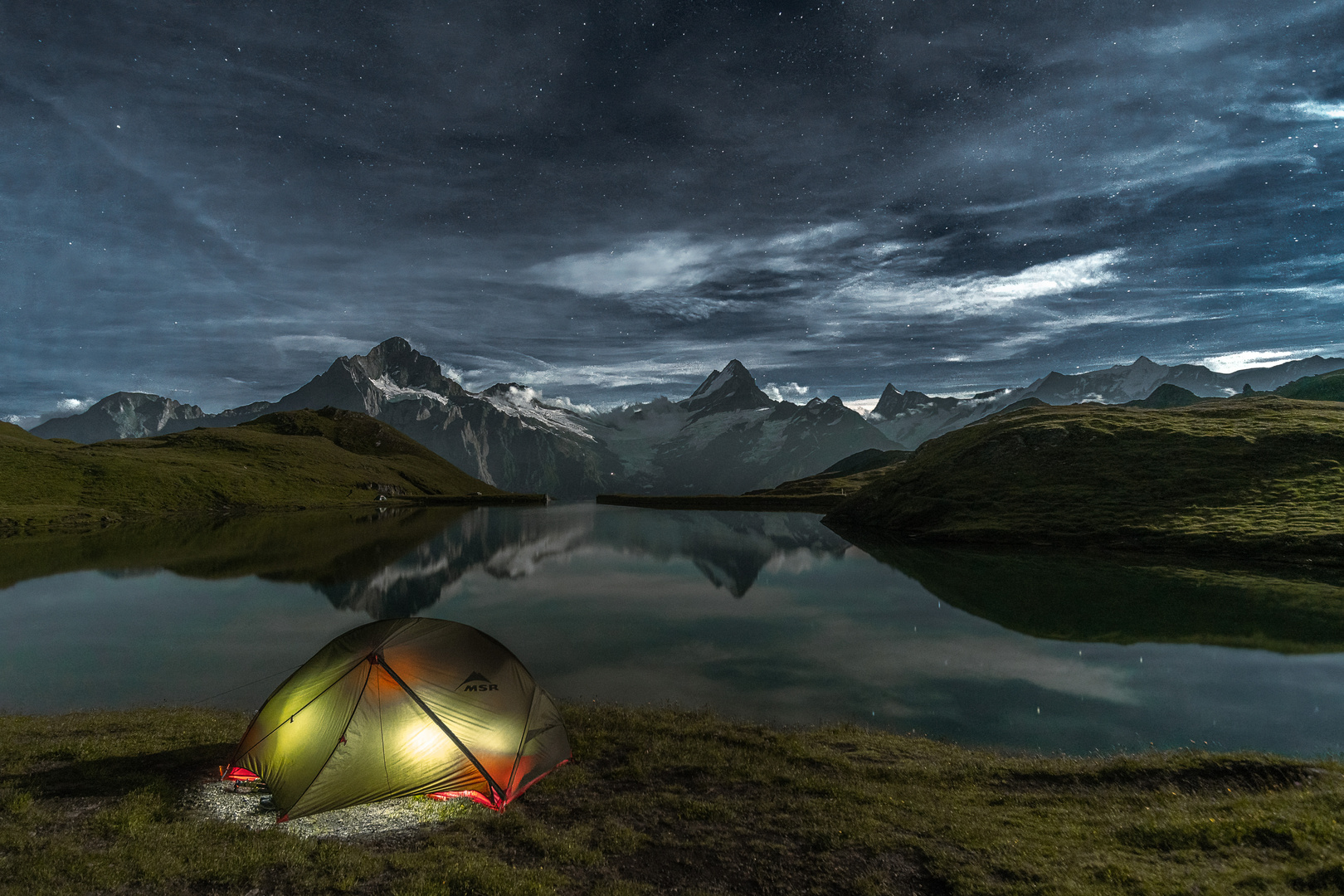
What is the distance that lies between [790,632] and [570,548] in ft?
165

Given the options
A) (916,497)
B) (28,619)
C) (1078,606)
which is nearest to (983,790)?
(1078,606)

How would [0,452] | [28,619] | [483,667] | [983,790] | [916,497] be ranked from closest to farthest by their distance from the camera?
[983,790] → [483,667] → [28,619] → [916,497] → [0,452]

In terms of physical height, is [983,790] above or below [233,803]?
below

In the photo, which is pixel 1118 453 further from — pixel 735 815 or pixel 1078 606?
→ pixel 735 815

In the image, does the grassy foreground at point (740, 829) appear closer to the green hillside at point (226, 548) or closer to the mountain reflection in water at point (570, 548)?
the mountain reflection in water at point (570, 548)

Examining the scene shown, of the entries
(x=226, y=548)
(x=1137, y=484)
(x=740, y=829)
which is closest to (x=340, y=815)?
(x=740, y=829)

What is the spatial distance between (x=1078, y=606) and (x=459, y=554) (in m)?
65.9

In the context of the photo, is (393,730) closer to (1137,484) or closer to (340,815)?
(340,815)

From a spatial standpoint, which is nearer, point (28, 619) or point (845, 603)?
point (28, 619)

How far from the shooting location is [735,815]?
14484mm

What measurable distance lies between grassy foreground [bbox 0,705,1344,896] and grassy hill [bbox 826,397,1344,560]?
68.0m

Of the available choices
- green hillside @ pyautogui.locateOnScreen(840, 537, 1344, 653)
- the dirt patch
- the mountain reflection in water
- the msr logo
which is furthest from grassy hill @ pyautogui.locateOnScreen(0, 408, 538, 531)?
green hillside @ pyautogui.locateOnScreen(840, 537, 1344, 653)

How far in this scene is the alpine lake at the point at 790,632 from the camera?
939 inches

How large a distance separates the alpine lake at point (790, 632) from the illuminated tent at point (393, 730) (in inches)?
337
